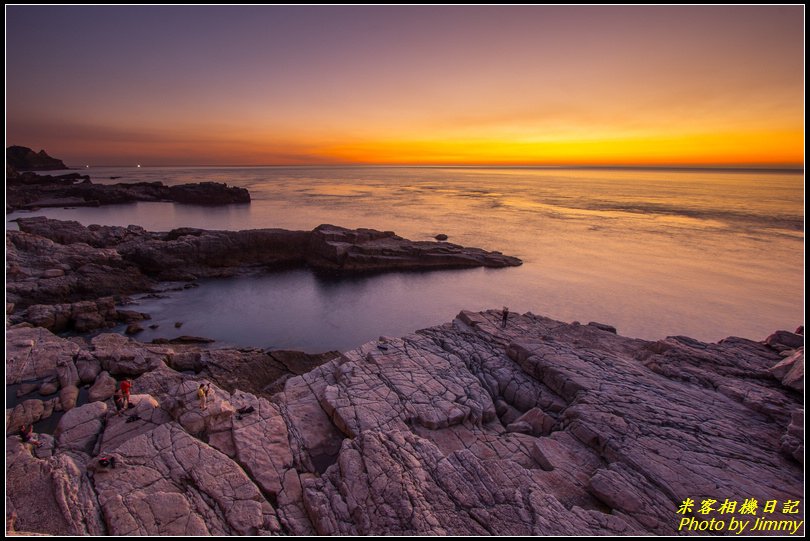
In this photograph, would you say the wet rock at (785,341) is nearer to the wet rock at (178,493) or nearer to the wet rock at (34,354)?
the wet rock at (178,493)

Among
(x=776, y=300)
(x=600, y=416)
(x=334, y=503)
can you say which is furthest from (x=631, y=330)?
(x=334, y=503)

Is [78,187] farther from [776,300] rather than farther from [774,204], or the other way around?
[774,204]

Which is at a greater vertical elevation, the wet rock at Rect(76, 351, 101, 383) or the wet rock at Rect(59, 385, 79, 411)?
the wet rock at Rect(76, 351, 101, 383)

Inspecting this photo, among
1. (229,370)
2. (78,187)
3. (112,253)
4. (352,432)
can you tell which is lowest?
(229,370)

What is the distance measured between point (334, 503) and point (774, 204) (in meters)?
106

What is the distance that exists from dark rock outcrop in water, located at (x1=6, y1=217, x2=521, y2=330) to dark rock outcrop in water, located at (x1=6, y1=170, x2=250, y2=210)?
136 ft

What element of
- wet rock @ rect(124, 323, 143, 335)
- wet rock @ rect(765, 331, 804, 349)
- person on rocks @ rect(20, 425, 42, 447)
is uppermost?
wet rock @ rect(765, 331, 804, 349)

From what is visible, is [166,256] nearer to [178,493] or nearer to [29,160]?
[178,493]

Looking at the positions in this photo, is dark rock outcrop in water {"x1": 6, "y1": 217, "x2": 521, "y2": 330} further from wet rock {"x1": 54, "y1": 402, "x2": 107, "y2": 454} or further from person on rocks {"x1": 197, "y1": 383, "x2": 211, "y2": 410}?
person on rocks {"x1": 197, "y1": 383, "x2": 211, "y2": 410}

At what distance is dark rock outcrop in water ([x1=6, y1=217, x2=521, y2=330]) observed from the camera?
24.3 metres

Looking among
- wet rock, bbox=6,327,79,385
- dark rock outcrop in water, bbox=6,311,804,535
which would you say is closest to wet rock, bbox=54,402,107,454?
dark rock outcrop in water, bbox=6,311,804,535

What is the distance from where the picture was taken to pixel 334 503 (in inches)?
334

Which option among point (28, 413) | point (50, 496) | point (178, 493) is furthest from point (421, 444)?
point (28, 413)

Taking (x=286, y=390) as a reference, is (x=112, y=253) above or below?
above
